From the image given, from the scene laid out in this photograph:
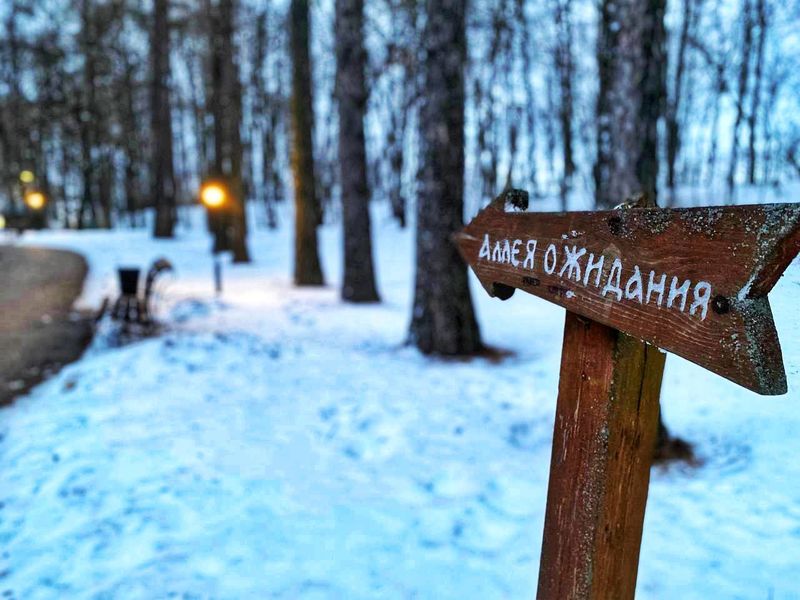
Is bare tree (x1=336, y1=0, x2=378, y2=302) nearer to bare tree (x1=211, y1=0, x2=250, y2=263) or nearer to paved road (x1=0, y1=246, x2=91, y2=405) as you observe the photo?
paved road (x1=0, y1=246, x2=91, y2=405)

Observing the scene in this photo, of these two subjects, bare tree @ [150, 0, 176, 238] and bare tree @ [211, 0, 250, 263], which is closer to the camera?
bare tree @ [211, 0, 250, 263]

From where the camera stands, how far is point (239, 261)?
15.1 metres

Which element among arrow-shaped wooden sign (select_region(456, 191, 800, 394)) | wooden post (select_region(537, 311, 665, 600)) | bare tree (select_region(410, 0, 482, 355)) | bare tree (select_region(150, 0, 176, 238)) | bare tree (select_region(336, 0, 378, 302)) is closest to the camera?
arrow-shaped wooden sign (select_region(456, 191, 800, 394))

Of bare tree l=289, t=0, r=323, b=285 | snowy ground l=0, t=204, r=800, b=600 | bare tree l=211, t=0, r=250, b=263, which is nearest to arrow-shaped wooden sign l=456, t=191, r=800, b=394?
snowy ground l=0, t=204, r=800, b=600

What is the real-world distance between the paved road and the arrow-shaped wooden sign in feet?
19.2

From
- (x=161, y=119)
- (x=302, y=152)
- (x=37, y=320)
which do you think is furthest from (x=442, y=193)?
(x=161, y=119)

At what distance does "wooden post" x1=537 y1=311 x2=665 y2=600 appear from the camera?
1.48 meters

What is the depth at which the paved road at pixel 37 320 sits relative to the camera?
21.5 feet

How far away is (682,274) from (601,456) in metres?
0.56

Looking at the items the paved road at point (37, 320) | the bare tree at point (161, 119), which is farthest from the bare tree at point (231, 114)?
the paved road at point (37, 320)

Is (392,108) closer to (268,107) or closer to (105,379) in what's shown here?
(268,107)

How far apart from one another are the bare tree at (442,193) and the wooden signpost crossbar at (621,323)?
14.3 ft

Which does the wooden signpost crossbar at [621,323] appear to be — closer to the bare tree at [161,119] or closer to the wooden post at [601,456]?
the wooden post at [601,456]

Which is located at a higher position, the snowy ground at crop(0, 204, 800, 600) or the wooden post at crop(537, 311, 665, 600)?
the wooden post at crop(537, 311, 665, 600)
